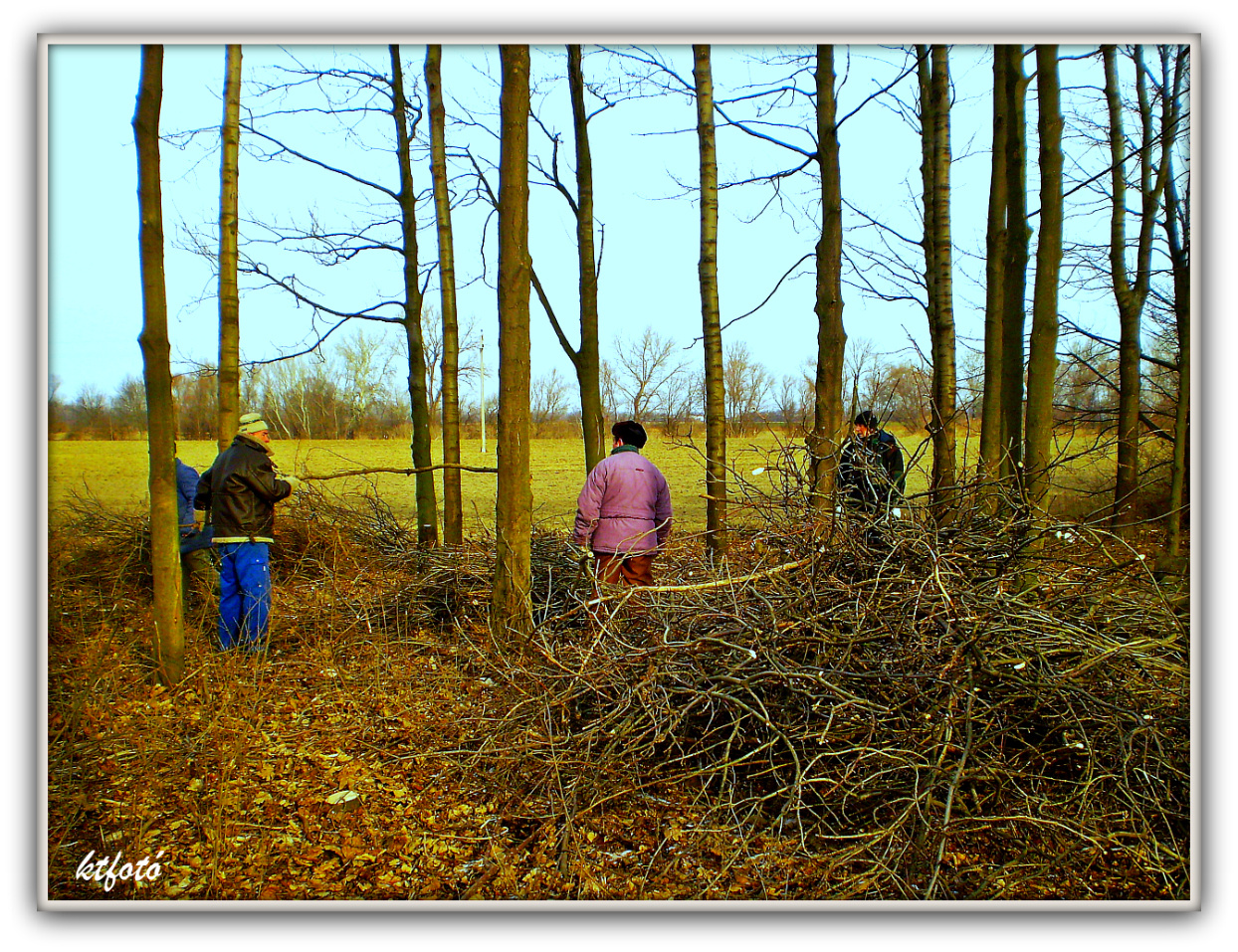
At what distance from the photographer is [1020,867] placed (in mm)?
2816

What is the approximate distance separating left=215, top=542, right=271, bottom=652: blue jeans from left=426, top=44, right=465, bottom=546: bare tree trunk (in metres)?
2.84

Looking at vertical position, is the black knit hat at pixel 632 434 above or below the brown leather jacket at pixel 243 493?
above

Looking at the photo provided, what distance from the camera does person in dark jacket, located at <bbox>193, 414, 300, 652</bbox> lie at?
526 cm

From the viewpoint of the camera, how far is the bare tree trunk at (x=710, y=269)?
708cm

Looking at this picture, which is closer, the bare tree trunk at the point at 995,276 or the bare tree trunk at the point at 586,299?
the bare tree trunk at the point at 995,276

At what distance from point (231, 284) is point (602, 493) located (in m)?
4.37

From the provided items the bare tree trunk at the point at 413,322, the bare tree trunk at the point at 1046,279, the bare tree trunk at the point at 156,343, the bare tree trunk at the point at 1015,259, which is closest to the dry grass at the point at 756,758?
the bare tree trunk at the point at 156,343

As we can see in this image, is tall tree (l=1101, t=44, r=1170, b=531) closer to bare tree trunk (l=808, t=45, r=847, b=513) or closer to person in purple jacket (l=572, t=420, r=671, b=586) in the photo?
bare tree trunk (l=808, t=45, r=847, b=513)

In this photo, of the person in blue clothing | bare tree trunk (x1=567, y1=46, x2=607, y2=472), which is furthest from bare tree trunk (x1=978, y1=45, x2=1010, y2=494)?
the person in blue clothing

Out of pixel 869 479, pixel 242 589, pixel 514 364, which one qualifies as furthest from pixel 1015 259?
pixel 242 589

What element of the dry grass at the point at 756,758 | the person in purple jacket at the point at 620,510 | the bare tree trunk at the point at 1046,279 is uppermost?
the bare tree trunk at the point at 1046,279

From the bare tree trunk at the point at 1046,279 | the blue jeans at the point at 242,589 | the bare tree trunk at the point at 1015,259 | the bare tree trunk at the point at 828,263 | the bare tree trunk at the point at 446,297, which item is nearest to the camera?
the bare tree trunk at the point at 1046,279

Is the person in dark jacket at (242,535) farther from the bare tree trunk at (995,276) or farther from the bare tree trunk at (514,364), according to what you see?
the bare tree trunk at (995,276)

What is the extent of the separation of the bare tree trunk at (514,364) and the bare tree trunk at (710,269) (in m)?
2.77
